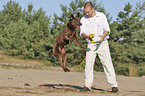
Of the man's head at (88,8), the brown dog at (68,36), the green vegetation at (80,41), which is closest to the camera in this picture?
the brown dog at (68,36)

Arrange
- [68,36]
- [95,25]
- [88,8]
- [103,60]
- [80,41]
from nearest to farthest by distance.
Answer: [68,36]
[88,8]
[95,25]
[103,60]
[80,41]

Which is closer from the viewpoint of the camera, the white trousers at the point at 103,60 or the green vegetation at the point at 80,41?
the white trousers at the point at 103,60

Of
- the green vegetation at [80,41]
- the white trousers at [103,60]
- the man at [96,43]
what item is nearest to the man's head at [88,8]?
the man at [96,43]

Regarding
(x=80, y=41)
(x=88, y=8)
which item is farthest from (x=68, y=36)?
(x=80, y=41)

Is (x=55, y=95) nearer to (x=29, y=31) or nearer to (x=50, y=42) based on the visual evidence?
(x=50, y=42)

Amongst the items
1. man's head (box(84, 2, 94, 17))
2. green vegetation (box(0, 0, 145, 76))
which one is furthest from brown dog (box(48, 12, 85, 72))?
green vegetation (box(0, 0, 145, 76))

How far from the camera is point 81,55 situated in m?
28.0

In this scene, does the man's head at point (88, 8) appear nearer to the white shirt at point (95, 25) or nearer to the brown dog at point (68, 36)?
the white shirt at point (95, 25)

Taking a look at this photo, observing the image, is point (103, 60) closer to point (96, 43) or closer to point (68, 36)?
point (96, 43)

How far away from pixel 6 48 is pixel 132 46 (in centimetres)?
2194

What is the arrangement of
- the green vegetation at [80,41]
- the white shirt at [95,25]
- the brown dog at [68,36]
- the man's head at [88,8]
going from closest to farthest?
the brown dog at [68,36] → the man's head at [88,8] → the white shirt at [95,25] → the green vegetation at [80,41]

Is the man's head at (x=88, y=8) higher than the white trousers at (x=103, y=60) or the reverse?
higher

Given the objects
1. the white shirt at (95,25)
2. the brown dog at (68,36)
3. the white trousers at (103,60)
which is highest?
the white shirt at (95,25)

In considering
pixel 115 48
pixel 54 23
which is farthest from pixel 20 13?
pixel 115 48
